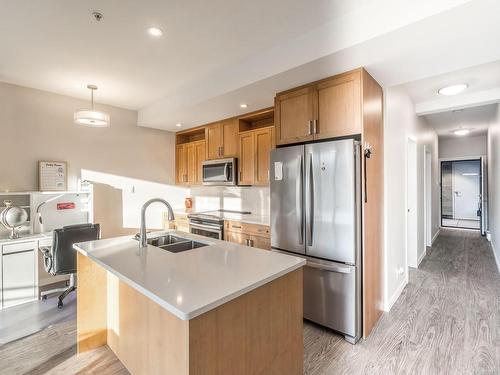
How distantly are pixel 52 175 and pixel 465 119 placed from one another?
7.11 metres

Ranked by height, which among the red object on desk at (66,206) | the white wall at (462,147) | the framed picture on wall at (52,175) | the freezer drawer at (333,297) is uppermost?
the white wall at (462,147)

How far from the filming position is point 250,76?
2.62 metres

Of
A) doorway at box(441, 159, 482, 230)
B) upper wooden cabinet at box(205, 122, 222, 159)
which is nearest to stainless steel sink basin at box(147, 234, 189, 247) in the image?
upper wooden cabinet at box(205, 122, 222, 159)

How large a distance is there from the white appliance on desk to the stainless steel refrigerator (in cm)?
295

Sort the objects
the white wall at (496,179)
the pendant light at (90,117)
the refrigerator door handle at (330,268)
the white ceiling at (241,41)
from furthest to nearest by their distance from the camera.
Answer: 1. the white wall at (496,179)
2. the pendant light at (90,117)
3. the refrigerator door handle at (330,268)
4. the white ceiling at (241,41)

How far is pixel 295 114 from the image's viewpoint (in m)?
2.69

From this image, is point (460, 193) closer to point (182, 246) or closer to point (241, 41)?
point (241, 41)

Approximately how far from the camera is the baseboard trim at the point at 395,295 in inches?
111

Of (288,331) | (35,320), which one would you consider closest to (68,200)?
(35,320)

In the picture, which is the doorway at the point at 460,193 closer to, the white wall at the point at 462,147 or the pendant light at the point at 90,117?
the white wall at the point at 462,147

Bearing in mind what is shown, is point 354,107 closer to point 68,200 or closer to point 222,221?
point 222,221

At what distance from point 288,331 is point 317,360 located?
70 cm

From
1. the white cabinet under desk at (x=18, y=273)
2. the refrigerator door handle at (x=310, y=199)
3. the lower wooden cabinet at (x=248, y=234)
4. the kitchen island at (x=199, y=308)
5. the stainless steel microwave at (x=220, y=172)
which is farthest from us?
the stainless steel microwave at (x=220, y=172)

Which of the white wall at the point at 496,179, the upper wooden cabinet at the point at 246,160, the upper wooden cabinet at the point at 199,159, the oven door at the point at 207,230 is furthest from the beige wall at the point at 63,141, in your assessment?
the white wall at the point at 496,179
